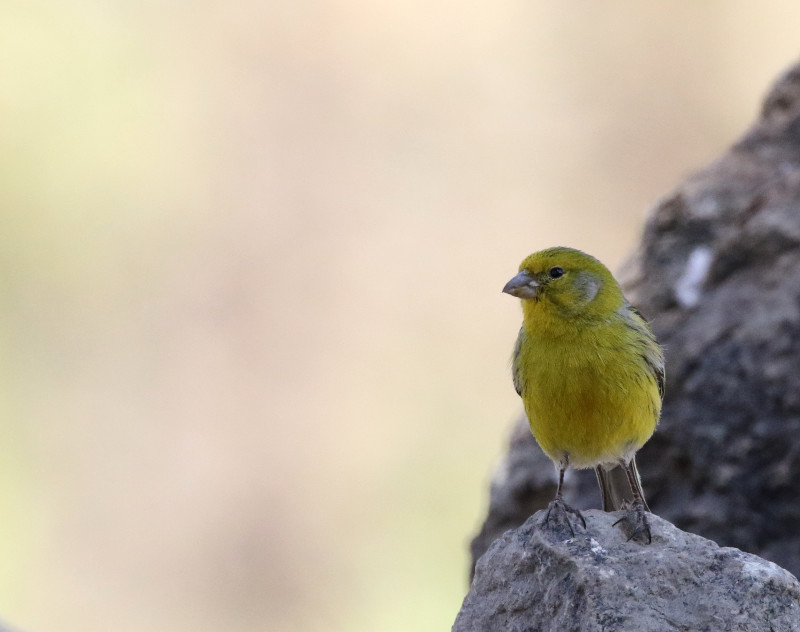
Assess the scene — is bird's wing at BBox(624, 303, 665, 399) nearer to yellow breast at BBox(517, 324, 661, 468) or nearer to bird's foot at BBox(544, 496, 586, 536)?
yellow breast at BBox(517, 324, 661, 468)

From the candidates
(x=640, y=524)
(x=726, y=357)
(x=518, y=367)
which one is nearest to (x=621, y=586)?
(x=640, y=524)

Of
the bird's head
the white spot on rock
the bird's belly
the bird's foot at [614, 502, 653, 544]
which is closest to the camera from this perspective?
the bird's foot at [614, 502, 653, 544]

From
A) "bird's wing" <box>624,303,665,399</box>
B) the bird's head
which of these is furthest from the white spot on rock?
the bird's head

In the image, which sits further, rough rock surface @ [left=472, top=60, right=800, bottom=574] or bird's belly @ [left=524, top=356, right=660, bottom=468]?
rough rock surface @ [left=472, top=60, right=800, bottom=574]

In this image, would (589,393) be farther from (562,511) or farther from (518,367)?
(562,511)

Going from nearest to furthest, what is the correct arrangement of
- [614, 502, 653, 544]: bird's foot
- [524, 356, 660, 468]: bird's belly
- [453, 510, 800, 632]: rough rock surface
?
[453, 510, 800, 632]: rough rock surface < [614, 502, 653, 544]: bird's foot < [524, 356, 660, 468]: bird's belly

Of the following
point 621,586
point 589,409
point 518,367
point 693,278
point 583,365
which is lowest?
point 621,586

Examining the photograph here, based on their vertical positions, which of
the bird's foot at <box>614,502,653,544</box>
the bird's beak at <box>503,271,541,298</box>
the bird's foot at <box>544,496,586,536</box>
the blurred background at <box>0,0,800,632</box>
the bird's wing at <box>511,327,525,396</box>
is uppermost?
the blurred background at <box>0,0,800,632</box>

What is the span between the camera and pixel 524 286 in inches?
197

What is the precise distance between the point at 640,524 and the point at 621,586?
0.41 metres

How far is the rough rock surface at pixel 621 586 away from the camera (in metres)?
3.48

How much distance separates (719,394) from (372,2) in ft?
26.7

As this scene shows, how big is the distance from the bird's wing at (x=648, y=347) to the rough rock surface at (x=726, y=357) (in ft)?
2.40

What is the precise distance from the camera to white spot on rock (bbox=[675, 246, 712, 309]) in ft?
20.3
